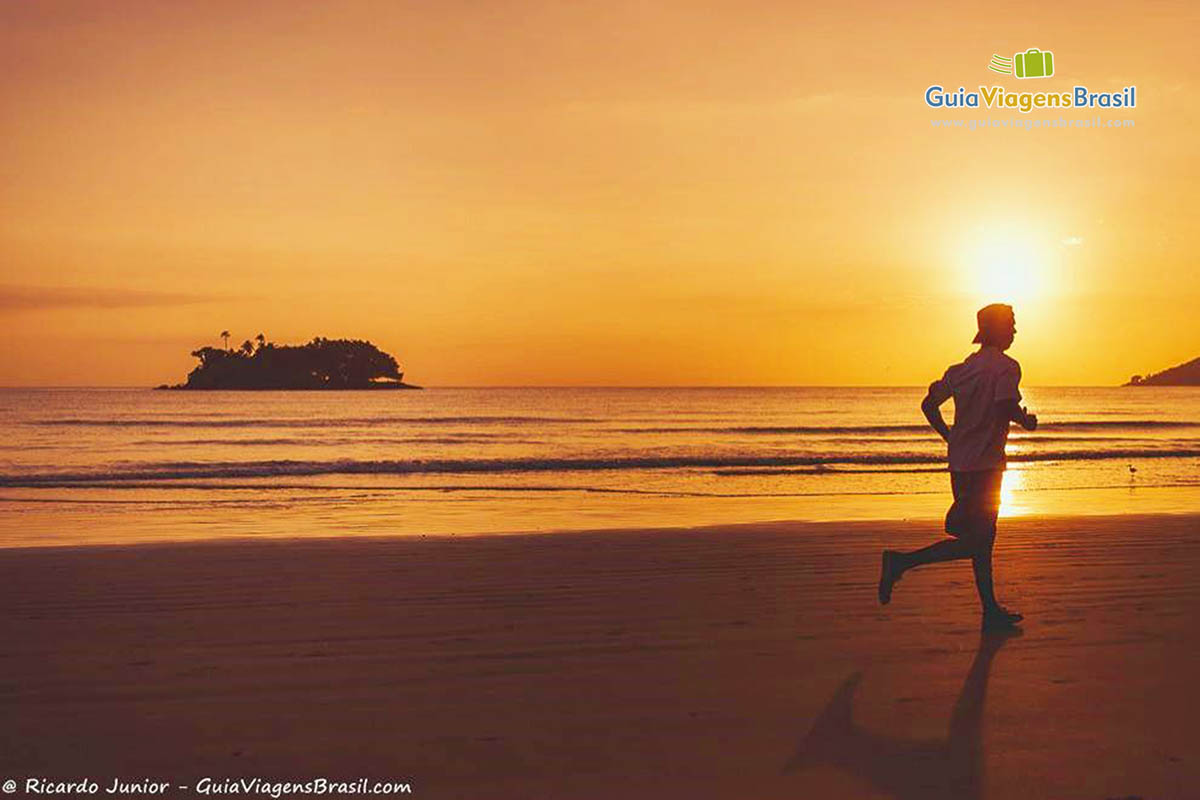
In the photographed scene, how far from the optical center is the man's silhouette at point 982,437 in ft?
20.2

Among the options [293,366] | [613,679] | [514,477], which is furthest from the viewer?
[293,366]

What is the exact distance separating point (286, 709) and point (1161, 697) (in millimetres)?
3652

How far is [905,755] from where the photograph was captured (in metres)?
4.11

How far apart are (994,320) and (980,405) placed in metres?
0.50

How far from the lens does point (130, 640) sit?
20.0ft

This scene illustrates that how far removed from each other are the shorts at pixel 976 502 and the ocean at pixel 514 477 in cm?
751

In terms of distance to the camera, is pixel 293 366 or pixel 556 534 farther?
pixel 293 366

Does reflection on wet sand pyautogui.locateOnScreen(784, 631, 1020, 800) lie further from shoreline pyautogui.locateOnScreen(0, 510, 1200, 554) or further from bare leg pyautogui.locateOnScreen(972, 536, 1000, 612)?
shoreline pyautogui.locateOnScreen(0, 510, 1200, 554)

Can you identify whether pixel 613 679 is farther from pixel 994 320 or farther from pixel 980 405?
pixel 994 320

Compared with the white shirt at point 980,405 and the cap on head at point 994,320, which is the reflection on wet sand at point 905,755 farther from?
the cap on head at point 994,320

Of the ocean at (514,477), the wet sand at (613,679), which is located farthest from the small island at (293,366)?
the wet sand at (613,679)

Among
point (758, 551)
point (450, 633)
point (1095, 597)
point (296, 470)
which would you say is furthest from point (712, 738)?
point (296, 470)

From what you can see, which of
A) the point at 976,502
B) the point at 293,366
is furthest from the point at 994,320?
the point at 293,366

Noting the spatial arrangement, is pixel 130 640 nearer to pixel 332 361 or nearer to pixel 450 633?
pixel 450 633
